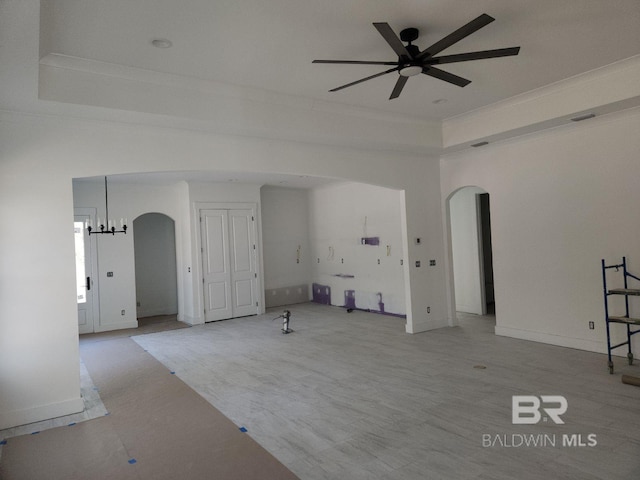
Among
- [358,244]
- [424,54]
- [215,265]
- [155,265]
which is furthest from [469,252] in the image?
[155,265]

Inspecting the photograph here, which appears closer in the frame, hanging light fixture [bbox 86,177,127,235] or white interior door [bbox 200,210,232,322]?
hanging light fixture [bbox 86,177,127,235]

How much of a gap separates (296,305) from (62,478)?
766 cm

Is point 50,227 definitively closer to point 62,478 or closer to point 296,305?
point 62,478

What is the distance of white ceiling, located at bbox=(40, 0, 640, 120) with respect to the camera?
3178 millimetres

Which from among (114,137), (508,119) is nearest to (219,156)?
(114,137)

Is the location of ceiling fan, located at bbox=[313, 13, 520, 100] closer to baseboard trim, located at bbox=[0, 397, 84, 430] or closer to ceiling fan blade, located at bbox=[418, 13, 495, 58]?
ceiling fan blade, located at bbox=[418, 13, 495, 58]

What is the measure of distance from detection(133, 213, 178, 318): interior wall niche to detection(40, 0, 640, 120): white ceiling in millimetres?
6395

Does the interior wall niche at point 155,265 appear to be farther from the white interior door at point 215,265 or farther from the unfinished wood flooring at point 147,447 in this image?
the unfinished wood flooring at point 147,447

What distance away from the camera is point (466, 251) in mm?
8531

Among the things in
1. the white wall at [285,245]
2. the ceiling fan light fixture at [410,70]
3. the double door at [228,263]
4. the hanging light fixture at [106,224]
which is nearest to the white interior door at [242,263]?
the double door at [228,263]

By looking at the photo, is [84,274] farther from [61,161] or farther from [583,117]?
[583,117]

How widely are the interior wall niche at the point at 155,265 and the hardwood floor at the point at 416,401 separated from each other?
3088 millimetres

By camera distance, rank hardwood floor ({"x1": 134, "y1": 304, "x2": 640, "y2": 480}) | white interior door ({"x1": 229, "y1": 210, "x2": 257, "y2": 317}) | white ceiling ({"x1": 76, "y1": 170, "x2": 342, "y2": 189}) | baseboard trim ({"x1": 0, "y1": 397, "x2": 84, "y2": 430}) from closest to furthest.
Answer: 1. hardwood floor ({"x1": 134, "y1": 304, "x2": 640, "y2": 480})
2. baseboard trim ({"x1": 0, "y1": 397, "x2": 84, "y2": 430})
3. white ceiling ({"x1": 76, "y1": 170, "x2": 342, "y2": 189})
4. white interior door ({"x1": 229, "y1": 210, "x2": 257, "y2": 317})

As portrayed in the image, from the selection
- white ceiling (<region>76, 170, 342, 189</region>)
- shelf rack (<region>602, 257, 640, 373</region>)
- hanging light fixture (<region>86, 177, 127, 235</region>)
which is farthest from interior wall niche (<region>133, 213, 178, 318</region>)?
shelf rack (<region>602, 257, 640, 373</region>)
